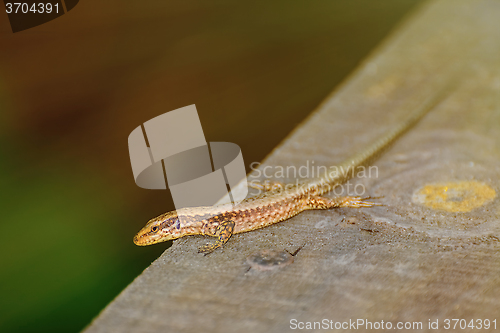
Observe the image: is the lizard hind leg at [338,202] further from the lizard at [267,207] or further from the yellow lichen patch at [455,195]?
the yellow lichen patch at [455,195]

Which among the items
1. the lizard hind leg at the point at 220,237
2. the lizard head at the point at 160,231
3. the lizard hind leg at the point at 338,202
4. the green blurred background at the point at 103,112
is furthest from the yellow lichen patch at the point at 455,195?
the green blurred background at the point at 103,112

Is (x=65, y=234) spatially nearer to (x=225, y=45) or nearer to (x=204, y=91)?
(x=204, y=91)

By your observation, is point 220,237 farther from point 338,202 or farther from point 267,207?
point 338,202

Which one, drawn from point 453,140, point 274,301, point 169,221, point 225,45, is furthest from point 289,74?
point 274,301

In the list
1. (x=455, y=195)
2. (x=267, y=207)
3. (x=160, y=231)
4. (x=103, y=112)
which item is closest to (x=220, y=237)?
(x=267, y=207)

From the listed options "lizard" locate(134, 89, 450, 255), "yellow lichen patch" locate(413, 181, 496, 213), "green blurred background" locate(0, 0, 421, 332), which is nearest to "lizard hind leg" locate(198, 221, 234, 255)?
"lizard" locate(134, 89, 450, 255)
